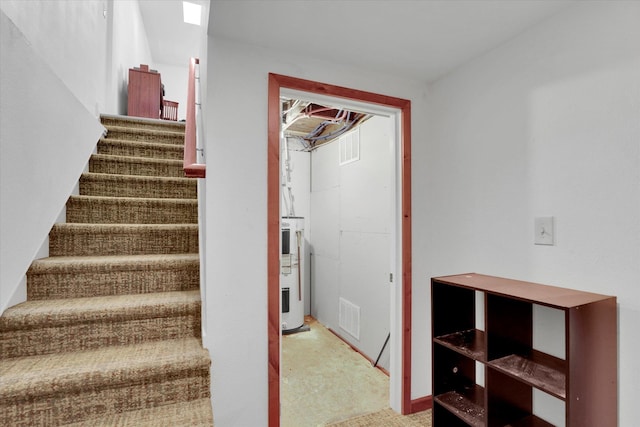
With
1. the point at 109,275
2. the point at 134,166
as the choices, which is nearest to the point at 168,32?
the point at 134,166

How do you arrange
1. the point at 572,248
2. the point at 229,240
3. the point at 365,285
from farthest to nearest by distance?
the point at 365,285
the point at 229,240
the point at 572,248

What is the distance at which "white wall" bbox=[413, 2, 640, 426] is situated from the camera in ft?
4.09

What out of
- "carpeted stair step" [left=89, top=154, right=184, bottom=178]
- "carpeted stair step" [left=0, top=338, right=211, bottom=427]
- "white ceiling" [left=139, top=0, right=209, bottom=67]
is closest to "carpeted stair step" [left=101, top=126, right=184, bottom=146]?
"carpeted stair step" [left=89, top=154, right=184, bottom=178]

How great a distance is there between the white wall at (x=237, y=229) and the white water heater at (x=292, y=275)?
84.3 inches

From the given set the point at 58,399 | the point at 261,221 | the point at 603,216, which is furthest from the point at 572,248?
the point at 58,399

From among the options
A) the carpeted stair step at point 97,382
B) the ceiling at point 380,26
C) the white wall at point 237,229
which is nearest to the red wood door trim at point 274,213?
the white wall at point 237,229

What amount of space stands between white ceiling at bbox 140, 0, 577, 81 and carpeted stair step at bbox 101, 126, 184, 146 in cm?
163

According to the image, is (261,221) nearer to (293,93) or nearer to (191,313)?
(191,313)

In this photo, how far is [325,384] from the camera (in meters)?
2.65

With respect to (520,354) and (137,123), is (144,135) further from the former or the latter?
(520,354)

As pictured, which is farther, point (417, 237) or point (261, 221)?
point (417, 237)

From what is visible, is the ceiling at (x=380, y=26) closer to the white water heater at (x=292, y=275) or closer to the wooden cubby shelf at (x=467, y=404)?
the wooden cubby shelf at (x=467, y=404)

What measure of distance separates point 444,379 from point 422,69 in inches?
71.8

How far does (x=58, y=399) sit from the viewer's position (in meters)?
1.25
